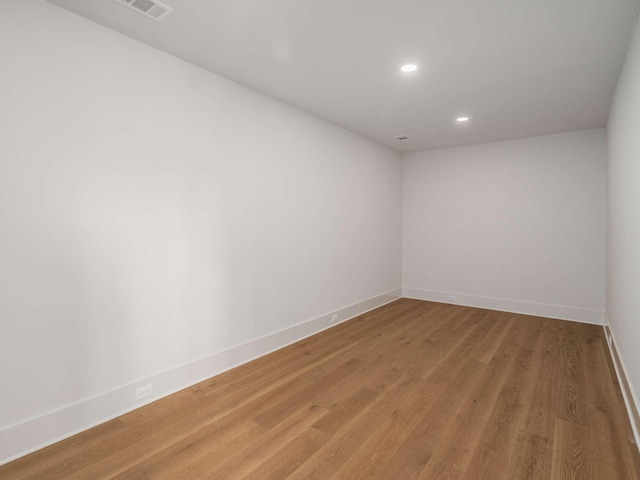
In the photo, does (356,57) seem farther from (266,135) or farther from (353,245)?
(353,245)

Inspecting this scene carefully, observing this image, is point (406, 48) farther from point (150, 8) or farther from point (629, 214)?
point (629, 214)

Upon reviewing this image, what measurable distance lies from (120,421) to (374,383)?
1.96 m

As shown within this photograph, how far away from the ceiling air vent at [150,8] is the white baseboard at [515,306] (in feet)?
18.2

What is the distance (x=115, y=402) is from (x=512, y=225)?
5552 millimetres

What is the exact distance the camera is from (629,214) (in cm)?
245

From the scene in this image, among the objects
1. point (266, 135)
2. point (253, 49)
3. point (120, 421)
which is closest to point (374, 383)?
point (120, 421)

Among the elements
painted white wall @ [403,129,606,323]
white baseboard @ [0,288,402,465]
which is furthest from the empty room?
painted white wall @ [403,129,606,323]

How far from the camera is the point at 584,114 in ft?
13.2

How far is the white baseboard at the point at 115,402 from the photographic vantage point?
1.97m

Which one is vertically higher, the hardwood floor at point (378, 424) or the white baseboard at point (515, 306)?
the white baseboard at point (515, 306)

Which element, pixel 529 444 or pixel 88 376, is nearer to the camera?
pixel 529 444

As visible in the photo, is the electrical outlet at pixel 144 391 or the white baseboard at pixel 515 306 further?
the white baseboard at pixel 515 306

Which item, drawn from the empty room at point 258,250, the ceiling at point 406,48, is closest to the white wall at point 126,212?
the empty room at point 258,250

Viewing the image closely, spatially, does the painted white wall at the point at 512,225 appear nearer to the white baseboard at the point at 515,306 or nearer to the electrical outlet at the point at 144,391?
the white baseboard at the point at 515,306
